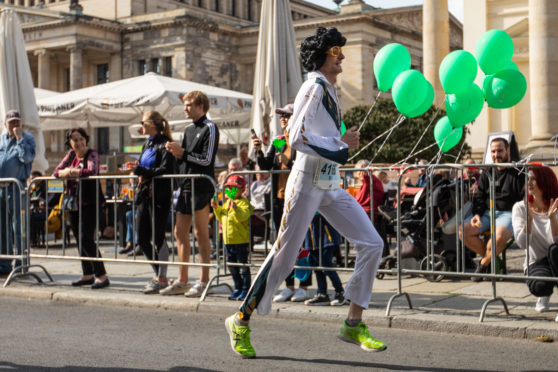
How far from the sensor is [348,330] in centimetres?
543

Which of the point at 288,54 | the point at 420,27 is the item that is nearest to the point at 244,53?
the point at 420,27

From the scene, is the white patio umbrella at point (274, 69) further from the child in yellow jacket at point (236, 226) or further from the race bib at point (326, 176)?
the race bib at point (326, 176)

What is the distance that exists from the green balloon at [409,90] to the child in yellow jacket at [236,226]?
202 cm

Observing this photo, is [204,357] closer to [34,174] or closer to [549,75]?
[34,174]

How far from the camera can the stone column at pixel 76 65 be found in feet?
201

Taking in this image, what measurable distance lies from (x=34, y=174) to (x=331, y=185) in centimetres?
1385

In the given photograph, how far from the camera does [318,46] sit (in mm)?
5414

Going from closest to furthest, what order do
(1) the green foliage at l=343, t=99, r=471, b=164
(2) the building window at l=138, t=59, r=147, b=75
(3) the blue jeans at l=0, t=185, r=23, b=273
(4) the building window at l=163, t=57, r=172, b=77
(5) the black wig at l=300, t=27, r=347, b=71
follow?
(5) the black wig at l=300, t=27, r=347, b=71 → (3) the blue jeans at l=0, t=185, r=23, b=273 → (1) the green foliage at l=343, t=99, r=471, b=164 → (4) the building window at l=163, t=57, r=172, b=77 → (2) the building window at l=138, t=59, r=147, b=75

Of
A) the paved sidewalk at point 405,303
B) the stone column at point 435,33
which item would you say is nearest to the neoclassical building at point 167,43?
the stone column at point 435,33

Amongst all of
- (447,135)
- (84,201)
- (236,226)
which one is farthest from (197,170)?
(447,135)

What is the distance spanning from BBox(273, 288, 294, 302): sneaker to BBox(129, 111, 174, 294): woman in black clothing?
1453 mm

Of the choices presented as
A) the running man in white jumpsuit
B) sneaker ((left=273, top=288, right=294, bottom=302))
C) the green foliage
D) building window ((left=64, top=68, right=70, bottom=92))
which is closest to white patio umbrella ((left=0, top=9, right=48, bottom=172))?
sneaker ((left=273, top=288, right=294, bottom=302))

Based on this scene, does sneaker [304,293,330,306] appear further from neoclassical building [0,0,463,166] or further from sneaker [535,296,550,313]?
neoclassical building [0,0,463,166]

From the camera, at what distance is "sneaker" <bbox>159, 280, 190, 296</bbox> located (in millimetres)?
8557
